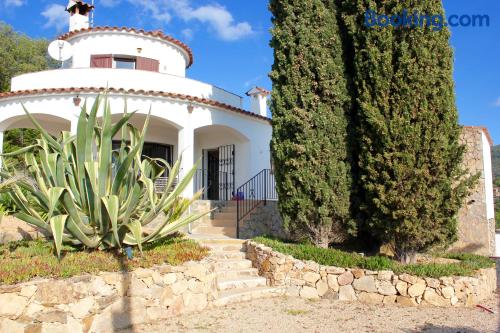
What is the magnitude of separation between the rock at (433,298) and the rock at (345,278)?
117 cm

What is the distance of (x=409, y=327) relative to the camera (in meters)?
5.64

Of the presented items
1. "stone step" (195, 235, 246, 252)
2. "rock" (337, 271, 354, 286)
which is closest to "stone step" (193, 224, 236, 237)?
"stone step" (195, 235, 246, 252)

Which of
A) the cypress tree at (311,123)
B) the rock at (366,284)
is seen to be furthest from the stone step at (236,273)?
the rock at (366,284)

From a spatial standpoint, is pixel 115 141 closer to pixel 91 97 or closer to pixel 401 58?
pixel 91 97

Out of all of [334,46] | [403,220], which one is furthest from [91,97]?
[403,220]

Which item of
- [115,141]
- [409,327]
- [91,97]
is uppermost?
[91,97]

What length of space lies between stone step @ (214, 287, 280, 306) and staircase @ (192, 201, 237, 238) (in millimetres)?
3358

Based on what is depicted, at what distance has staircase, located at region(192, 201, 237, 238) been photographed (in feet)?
36.1

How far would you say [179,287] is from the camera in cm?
611

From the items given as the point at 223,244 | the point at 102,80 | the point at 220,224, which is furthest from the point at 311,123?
the point at 102,80

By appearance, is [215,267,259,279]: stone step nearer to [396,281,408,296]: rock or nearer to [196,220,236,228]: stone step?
[396,281,408,296]: rock

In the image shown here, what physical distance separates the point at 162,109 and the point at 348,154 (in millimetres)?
5701

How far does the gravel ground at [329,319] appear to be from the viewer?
5574 millimetres

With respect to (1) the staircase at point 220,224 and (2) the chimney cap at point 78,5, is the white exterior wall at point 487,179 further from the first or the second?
(2) the chimney cap at point 78,5
